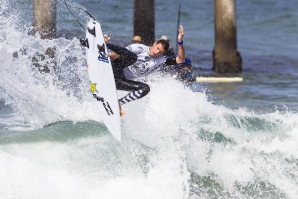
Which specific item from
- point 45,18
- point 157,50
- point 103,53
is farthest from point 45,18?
point 103,53

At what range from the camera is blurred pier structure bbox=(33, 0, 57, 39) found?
15.2m

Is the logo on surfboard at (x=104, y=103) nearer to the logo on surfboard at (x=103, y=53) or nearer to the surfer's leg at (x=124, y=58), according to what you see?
the logo on surfboard at (x=103, y=53)

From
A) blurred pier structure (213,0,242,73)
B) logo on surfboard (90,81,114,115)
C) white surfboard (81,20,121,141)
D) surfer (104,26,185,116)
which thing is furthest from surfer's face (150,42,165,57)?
blurred pier structure (213,0,242,73)

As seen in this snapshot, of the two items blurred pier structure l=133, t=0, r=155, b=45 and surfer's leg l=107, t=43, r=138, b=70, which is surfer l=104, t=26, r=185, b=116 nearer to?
surfer's leg l=107, t=43, r=138, b=70

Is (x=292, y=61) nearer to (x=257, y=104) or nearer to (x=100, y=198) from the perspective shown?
(x=257, y=104)

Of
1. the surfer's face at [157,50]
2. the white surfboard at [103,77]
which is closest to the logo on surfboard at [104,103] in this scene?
the white surfboard at [103,77]

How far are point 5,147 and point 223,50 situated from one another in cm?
993

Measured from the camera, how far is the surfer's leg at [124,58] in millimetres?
10188

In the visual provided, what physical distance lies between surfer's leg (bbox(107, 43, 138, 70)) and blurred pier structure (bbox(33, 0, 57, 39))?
4962 millimetres

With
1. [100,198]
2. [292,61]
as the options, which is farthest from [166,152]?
[292,61]

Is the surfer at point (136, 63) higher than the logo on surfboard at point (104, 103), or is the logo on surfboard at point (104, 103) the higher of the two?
the surfer at point (136, 63)

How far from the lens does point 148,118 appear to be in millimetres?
10812

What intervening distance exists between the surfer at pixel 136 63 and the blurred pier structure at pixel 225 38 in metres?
7.76

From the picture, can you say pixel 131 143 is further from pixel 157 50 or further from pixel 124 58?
pixel 157 50
